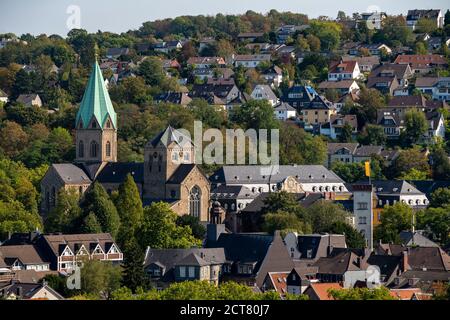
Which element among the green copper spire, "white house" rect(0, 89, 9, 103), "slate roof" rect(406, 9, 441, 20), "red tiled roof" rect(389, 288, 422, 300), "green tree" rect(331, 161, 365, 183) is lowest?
"green tree" rect(331, 161, 365, 183)

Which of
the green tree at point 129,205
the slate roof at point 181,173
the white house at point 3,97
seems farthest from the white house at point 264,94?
the green tree at point 129,205

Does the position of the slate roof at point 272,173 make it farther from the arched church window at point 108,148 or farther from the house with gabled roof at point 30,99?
the house with gabled roof at point 30,99

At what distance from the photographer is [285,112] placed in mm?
105875

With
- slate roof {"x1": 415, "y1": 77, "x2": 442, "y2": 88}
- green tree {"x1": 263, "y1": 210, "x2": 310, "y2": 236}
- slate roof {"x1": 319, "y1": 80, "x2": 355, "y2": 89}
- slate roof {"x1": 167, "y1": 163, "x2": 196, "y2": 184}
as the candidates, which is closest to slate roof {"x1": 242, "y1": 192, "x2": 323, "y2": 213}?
slate roof {"x1": 167, "y1": 163, "x2": 196, "y2": 184}

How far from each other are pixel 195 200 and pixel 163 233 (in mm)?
10211

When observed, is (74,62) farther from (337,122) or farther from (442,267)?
(442,267)

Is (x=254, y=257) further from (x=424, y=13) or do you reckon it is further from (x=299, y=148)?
(x=424, y=13)

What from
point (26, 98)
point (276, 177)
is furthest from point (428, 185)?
point (26, 98)

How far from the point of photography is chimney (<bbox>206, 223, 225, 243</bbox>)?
63838 mm

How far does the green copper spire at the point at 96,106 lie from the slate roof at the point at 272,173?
527 cm

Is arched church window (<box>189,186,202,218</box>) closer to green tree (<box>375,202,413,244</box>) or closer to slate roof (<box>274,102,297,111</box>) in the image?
green tree (<box>375,202,413,244</box>)

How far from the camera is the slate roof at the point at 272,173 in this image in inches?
3189

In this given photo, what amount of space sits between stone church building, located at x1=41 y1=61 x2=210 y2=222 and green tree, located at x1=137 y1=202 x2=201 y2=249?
6513 millimetres
